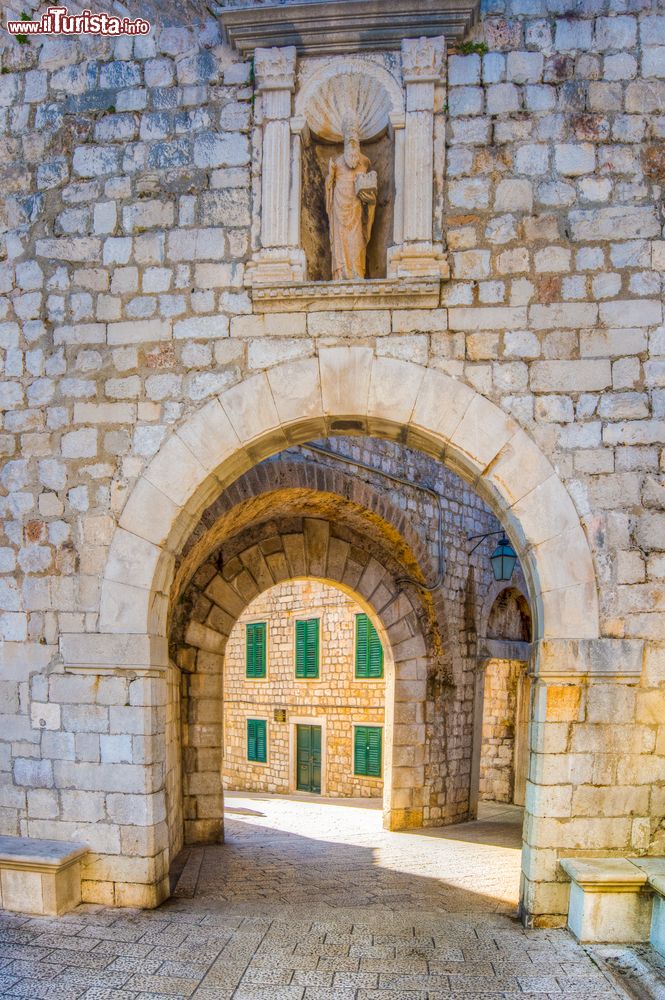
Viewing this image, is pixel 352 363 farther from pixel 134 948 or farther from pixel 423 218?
pixel 134 948

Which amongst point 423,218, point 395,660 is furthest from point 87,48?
point 395,660

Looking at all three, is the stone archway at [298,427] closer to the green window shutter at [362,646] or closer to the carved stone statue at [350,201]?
the carved stone statue at [350,201]

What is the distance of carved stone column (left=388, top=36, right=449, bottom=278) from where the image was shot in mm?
4648

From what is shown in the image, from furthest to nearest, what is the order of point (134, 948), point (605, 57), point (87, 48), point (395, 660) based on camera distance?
point (395, 660) → point (87, 48) → point (605, 57) → point (134, 948)

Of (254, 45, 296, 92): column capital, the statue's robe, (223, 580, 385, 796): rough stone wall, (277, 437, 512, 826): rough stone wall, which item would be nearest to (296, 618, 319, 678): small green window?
(223, 580, 385, 796): rough stone wall

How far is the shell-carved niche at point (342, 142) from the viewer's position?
482 cm

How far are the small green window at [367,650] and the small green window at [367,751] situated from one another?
2.79 ft

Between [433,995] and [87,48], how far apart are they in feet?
17.8

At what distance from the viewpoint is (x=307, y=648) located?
13.9m

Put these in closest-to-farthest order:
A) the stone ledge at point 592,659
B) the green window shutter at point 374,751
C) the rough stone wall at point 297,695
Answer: the stone ledge at point 592,659 → the green window shutter at point 374,751 → the rough stone wall at point 297,695

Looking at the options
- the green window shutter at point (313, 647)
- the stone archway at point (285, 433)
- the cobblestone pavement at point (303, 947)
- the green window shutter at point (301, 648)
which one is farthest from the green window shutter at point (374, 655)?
the stone archway at point (285, 433)

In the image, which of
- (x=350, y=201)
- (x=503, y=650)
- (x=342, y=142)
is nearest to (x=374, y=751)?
(x=503, y=650)

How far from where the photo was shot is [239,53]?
16.1 ft

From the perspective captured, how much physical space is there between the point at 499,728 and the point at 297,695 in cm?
337
